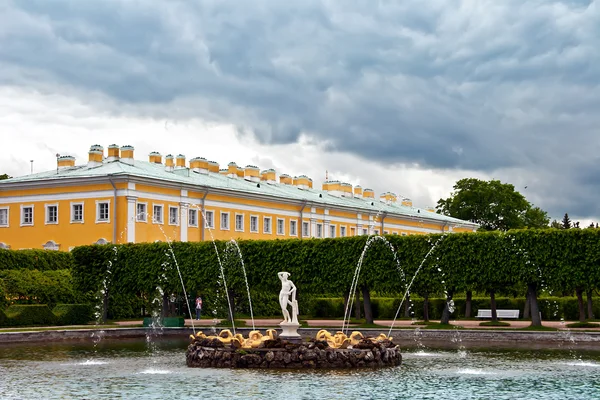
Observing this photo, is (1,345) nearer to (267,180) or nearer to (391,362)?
(391,362)

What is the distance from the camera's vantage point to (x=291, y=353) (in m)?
23.8

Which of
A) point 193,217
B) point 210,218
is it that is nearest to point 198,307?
point 193,217

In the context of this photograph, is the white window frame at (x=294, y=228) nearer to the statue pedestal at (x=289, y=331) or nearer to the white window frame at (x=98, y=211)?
the white window frame at (x=98, y=211)

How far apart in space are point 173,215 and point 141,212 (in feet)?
9.57

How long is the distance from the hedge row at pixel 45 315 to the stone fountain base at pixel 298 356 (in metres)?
19.5

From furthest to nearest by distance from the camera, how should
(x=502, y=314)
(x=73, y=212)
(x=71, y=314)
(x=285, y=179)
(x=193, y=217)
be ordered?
(x=285, y=179) → (x=193, y=217) → (x=73, y=212) → (x=502, y=314) → (x=71, y=314)

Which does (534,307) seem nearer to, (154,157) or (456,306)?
(456,306)

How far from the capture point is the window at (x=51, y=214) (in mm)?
56278

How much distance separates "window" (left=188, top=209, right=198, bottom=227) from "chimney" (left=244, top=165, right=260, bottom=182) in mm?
11695

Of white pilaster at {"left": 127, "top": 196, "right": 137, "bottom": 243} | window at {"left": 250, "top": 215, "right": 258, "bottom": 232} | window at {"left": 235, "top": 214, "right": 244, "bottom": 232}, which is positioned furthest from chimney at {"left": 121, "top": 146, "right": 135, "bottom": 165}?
window at {"left": 250, "top": 215, "right": 258, "bottom": 232}

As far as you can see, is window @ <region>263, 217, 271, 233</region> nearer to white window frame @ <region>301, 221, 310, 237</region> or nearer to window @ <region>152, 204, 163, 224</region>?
white window frame @ <region>301, 221, 310, 237</region>

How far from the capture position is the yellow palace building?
5397cm

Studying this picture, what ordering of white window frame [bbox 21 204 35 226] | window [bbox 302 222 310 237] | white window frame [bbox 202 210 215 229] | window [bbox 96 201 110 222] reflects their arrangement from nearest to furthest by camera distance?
window [bbox 96 201 110 222] < white window frame [bbox 21 204 35 226] < white window frame [bbox 202 210 215 229] < window [bbox 302 222 310 237]

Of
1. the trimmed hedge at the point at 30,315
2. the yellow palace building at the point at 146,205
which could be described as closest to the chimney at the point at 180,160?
the yellow palace building at the point at 146,205
